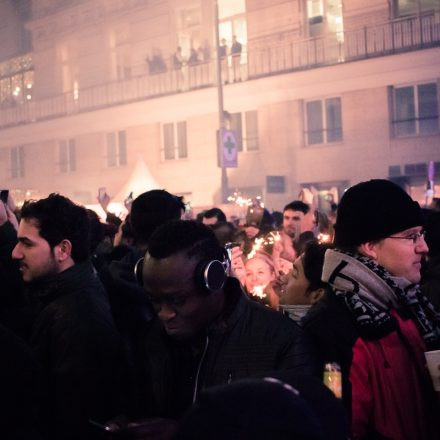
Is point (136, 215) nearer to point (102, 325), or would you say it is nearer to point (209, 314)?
point (102, 325)

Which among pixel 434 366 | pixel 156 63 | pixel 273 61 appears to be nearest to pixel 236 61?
pixel 273 61

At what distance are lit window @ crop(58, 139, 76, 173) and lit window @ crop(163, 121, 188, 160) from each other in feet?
14.8

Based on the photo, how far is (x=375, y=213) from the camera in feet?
8.41

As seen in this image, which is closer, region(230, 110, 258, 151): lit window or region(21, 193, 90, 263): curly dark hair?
region(21, 193, 90, 263): curly dark hair

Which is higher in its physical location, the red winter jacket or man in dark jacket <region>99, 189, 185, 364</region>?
man in dark jacket <region>99, 189, 185, 364</region>

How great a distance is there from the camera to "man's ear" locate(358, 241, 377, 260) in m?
2.60

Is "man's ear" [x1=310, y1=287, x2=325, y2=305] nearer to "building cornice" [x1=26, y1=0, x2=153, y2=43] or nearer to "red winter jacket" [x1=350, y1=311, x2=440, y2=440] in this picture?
"red winter jacket" [x1=350, y1=311, x2=440, y2=440]

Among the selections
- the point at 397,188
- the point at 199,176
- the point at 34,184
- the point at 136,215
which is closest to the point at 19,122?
the point at 34,184

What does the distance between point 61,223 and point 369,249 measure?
1.47 m

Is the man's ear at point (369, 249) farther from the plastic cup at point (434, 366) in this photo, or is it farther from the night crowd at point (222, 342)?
the plastic cup at point (434, 366)

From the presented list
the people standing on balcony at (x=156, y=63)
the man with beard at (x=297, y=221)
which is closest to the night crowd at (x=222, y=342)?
the man with beard at (x=297, y=221)

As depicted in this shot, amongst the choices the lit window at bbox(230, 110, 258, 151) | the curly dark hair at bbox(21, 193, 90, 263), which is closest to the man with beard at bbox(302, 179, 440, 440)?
the curly dark hair at bbox(21, 193, 90, 263)

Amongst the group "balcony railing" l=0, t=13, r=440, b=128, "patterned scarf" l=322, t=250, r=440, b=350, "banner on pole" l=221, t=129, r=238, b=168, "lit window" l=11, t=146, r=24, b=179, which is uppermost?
"balcony railing" l=0, t=13, r=440, b=128

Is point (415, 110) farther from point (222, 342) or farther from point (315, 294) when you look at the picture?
point (222, 342)
